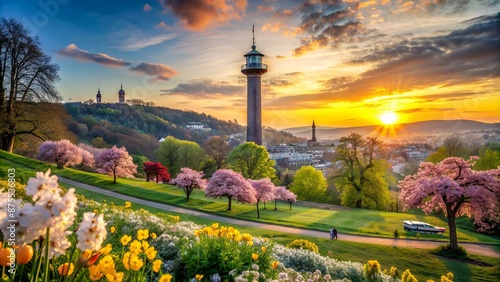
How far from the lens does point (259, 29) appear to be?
26.5 feet

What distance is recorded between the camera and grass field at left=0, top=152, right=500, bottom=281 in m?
8.42

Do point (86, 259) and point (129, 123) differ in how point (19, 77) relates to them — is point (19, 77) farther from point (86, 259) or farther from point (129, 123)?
point (86, 259)

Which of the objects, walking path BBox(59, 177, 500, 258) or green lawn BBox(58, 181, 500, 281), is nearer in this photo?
Result: green lawn BBox(58, 181, 500, 281)

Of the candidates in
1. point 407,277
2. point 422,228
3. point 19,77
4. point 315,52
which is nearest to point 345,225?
point 422,228

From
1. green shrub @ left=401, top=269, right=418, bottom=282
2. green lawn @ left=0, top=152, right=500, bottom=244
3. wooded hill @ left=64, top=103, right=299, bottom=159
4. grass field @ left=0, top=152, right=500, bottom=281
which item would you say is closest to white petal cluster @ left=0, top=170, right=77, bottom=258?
green shrub @ left=401, top=269, right=418, bottom=282

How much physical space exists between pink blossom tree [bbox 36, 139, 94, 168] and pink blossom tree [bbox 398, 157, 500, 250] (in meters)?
11.6

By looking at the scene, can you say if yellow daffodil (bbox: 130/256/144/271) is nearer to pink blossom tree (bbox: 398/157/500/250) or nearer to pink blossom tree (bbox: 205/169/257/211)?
pink blossom tree (bbox: 398/157/500/250)

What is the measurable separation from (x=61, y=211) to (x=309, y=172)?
88.7ft

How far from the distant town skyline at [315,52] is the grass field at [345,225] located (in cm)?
369

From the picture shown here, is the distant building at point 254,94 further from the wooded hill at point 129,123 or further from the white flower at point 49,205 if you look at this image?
the white flower at point 49,205

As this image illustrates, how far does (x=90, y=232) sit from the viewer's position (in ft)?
5.14

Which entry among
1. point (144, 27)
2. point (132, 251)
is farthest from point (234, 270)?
point (144, 27)

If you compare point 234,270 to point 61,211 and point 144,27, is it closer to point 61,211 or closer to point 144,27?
point 61,211

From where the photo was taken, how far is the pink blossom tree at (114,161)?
15680 mm
